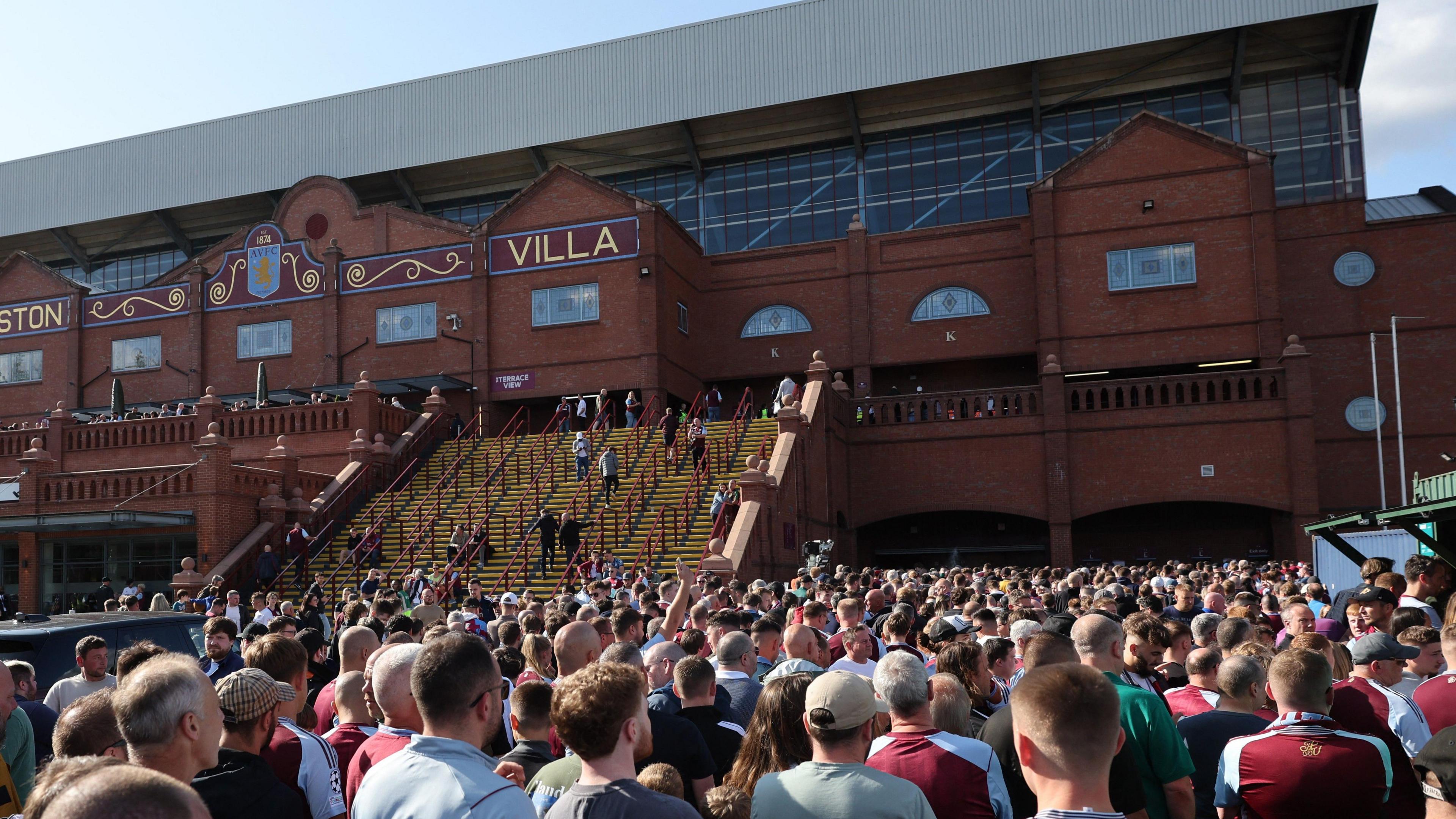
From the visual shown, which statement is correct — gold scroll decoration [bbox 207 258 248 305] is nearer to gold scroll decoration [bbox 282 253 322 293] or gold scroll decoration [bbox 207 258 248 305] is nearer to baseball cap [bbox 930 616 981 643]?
gold scroll decoration [bbox 282 253 322 293]

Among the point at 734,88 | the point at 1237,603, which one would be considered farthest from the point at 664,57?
the point at 1237,603

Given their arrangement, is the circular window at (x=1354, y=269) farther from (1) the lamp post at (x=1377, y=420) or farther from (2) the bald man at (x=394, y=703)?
(2) the bald man at (x=394, y=703)

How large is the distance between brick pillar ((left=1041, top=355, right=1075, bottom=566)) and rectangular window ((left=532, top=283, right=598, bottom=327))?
1355 cm

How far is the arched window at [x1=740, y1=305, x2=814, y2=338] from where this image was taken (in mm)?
36156

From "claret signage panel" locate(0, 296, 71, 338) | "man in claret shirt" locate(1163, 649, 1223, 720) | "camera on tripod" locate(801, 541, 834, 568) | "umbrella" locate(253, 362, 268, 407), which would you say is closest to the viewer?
"man in claret shirt" locate(1163, 649, 1223, 720)

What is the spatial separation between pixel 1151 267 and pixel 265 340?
93.3 ft

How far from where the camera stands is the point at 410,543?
25.7 metres

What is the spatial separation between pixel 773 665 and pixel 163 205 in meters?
49.5

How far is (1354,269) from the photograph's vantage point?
1276 inches

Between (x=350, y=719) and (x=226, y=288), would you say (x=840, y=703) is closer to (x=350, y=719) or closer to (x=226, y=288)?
(x=350, y=719)

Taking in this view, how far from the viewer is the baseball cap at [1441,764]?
4410 millimetres

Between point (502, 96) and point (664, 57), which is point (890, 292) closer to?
point (664, 57)

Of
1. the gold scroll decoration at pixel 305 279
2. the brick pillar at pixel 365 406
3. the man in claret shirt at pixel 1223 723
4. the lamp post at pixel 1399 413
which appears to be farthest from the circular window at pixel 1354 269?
the gold scroll decoration at pixel 305 279

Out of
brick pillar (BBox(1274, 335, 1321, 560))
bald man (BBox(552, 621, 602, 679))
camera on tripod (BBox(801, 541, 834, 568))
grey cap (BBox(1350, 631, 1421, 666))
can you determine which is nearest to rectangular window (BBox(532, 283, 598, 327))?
camera on tripod (BBox(801, 541, 834, 568))
